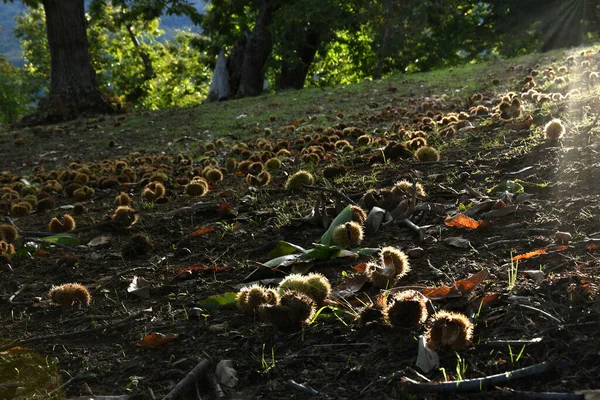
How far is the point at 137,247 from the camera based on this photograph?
3.23 meters

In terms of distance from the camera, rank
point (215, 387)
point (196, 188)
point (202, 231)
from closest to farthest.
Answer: point (215, 387) → point (202, 231) → point (196, 188)

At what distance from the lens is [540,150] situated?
3676 millimetres

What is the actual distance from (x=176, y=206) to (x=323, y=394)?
3.13 m

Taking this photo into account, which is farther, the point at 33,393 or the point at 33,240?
the point at 33,240

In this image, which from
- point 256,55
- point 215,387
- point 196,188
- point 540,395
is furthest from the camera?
point 256,55

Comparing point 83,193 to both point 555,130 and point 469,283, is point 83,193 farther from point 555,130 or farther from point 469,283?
point 469,283

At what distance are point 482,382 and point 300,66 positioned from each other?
20.4 metres

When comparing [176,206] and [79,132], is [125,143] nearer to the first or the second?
[79,132]

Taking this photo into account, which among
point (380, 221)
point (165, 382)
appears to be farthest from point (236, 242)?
point (165, 382)

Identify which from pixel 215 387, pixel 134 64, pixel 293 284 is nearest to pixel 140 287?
pixel 293 284

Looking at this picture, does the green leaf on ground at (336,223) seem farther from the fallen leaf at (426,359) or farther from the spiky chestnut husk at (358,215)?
the fallen leaf at (426,359)

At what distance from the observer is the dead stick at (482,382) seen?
136 centimetres

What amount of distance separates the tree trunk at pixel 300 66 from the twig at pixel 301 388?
1902 cm

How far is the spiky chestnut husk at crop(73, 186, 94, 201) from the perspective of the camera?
206 inches
